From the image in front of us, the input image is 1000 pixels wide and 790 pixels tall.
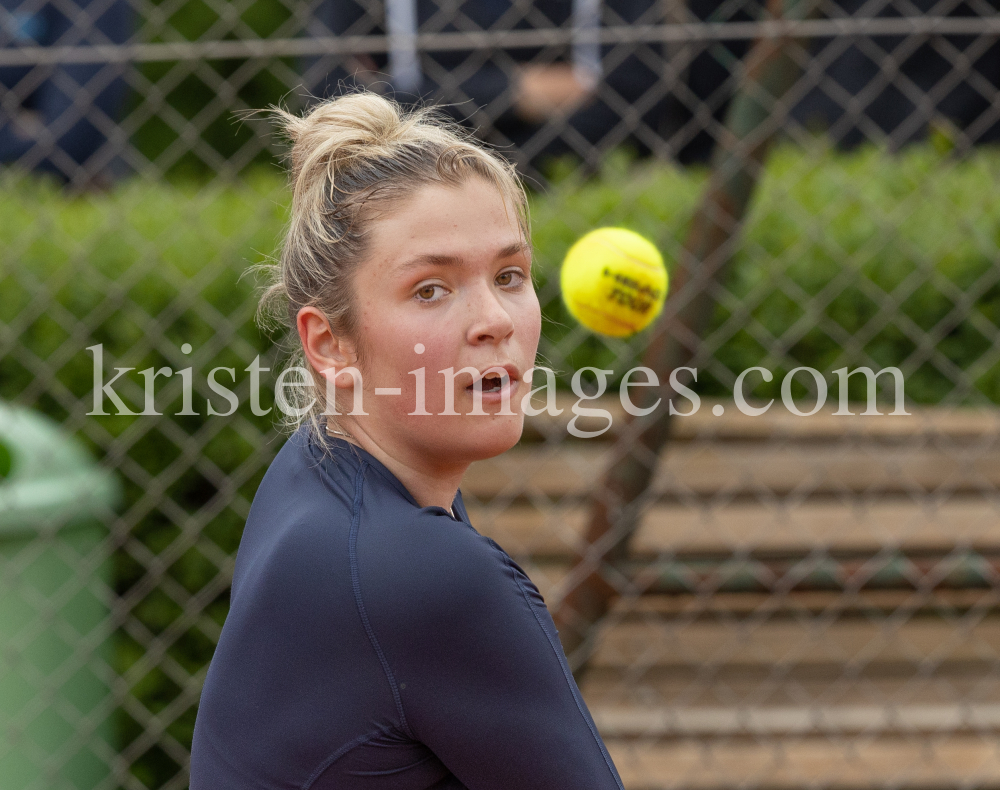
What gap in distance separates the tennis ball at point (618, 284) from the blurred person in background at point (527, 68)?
6.10 ft

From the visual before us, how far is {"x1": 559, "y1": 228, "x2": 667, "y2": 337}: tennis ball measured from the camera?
1758 millimetres

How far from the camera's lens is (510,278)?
1187 millimetres

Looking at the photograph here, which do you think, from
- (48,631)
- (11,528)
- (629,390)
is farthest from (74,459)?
(629,390)

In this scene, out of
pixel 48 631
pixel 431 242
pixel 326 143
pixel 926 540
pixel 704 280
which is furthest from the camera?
pixel 926 540

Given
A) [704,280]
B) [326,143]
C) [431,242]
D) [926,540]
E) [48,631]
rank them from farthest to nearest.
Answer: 1. [926,540]
2. [48,631]
3. [704,280]
4. [326,143]
5. [431,242]

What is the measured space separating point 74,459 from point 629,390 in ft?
4.57

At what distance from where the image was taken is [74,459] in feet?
8.28

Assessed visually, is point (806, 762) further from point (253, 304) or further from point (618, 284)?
point (253, 304)

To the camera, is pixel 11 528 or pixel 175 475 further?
pixel 175 475

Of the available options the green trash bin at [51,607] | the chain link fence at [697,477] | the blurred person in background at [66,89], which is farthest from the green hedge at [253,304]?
the blurred person in background at [66,89]

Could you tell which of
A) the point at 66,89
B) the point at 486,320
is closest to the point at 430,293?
the point at 486,320

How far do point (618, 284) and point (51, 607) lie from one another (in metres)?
1.64

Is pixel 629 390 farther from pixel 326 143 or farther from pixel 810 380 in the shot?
pixel 326 143

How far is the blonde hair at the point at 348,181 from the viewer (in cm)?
113
